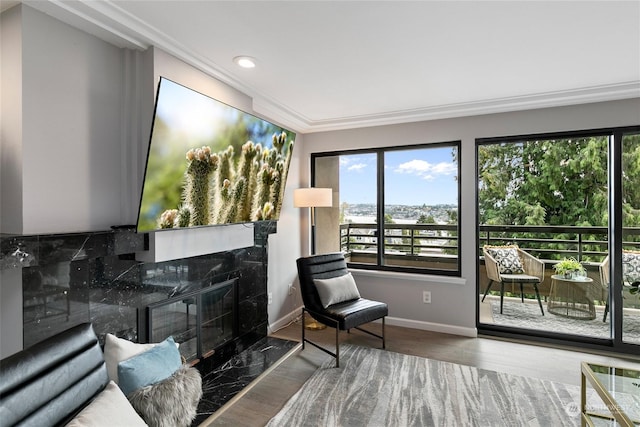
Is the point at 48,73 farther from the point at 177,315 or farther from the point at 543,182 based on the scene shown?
the point at 543,182

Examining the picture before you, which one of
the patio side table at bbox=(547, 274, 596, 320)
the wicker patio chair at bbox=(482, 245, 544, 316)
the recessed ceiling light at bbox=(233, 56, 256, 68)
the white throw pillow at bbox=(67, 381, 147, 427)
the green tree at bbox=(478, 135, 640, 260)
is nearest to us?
the white throw pillow at bbox=(67, 381, 147, 427)

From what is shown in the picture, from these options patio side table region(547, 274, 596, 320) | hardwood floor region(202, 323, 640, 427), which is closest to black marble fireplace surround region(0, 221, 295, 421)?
hardwood floor region(202, 323, 640, 427)

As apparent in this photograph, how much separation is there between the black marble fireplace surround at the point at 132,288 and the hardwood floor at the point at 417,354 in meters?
0.16

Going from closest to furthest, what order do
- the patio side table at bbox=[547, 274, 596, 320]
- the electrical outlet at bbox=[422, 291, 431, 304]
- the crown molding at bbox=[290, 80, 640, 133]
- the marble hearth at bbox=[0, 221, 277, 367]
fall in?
the marble hearth at bbox=[0, 221, 277, 367] < the crown molding at bbox=[290, 80, 640, 133] < the patio side table at bbox=[547, 274, 596, 320] < the electrical outlet at bbox=[422, 291, 431, 304]

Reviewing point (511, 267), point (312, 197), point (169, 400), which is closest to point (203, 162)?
point (169, 400)

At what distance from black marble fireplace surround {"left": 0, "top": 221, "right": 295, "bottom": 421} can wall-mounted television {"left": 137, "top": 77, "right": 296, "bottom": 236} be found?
31 centimetres

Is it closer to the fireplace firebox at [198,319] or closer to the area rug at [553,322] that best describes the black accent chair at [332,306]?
the fireplace firebox at [198,319]

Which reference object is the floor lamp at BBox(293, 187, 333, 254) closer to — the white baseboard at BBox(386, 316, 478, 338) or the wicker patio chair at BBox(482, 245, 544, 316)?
the white baseboard at BBox(386, 316, 478, 338)

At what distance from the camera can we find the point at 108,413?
120cm

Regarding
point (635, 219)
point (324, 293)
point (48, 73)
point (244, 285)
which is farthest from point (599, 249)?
point (48, 73)

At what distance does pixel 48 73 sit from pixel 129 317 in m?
1.46

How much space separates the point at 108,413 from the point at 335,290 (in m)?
2.33

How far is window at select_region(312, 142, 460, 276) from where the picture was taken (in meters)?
3.86

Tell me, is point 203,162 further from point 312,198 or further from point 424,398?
point 424,398
